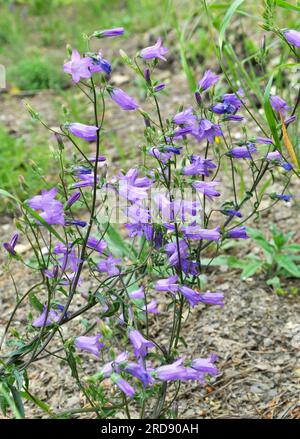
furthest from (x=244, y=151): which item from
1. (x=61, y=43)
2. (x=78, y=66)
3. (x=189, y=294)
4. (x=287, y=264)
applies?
(x=61, y=43)

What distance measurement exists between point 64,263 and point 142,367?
0.45 metres

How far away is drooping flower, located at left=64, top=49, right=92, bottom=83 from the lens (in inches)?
70.7

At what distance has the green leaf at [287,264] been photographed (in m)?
3.07

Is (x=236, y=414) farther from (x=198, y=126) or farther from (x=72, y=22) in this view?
(x=72, y=22)

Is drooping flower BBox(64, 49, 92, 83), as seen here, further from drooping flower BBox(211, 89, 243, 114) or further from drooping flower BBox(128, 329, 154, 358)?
drooping flower BBox(128, 329, 154, 358)

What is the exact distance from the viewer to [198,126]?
6.83ft

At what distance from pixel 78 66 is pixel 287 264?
1.65 m

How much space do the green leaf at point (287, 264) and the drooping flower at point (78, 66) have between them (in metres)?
1.61

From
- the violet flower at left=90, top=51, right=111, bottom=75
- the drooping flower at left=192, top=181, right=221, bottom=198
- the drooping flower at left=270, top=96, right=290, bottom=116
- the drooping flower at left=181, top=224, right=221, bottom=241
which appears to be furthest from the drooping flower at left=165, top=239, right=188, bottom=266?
the drooping flower at left=270, top=96, right=290, bottom=116

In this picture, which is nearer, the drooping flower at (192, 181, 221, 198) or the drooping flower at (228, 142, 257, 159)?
the drooping flower at (192, 181, 221, 198)

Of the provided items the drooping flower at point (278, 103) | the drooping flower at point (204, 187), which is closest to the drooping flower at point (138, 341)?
the drooping flower at point (204, 187)

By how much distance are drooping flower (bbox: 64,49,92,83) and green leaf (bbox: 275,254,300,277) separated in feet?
5.27

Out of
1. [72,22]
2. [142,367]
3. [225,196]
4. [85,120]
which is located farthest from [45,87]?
[142,367]

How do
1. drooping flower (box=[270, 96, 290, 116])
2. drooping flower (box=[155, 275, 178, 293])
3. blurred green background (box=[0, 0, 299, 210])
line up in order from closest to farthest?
drooping flower (box=[155, 275, 178, 293])
drooping flower (box=[270, 96, 290, 116])
blurred green background (box=[0, 0, 299, 210])
